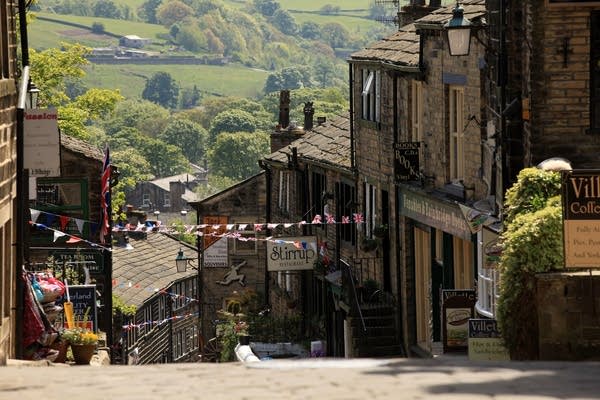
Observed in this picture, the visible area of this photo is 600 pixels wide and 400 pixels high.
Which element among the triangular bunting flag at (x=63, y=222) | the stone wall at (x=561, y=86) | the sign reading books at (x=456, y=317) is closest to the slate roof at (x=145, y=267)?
the triangular bunting flag at (x=63, y=222)

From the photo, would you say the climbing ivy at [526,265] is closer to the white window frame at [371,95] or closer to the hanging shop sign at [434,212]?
the hanging shop sign at [434,212]

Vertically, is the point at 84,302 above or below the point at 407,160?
below

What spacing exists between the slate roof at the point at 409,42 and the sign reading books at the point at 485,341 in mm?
5987

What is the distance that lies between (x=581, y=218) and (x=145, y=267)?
53.5 m

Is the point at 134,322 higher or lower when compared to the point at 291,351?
lower

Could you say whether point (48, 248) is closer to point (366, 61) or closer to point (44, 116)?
point (366, 61)

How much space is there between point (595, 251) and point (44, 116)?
7377 mm

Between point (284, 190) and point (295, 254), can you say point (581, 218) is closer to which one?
point (295, 254)

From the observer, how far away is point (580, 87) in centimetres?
2180

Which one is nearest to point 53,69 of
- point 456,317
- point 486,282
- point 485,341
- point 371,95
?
point 371,95

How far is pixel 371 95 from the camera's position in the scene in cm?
3491

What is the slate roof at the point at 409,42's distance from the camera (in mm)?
26922

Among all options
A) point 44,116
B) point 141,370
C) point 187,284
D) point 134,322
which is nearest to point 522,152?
point 44,116

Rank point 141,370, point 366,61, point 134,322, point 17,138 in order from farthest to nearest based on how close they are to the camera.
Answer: point 134,322, point 366,61, point 17,138, point 141,370
